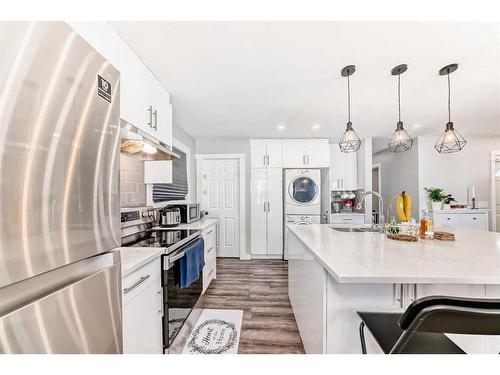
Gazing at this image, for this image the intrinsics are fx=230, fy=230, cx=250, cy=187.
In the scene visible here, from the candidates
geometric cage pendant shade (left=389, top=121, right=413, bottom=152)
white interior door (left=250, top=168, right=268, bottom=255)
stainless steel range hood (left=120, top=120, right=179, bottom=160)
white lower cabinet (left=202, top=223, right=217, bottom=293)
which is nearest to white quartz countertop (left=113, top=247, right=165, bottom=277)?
stainless steel range hood (left=120, top=120, right=179, bottom=160)

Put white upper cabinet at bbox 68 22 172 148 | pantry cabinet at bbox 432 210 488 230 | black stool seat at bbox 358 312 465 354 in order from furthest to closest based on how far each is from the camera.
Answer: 1. pantry cabinet at bbox 432 210 488 230
2. white upper cabinet at bbox 68 22 172 148
3. black stool seat at bbox 358 312 465 354

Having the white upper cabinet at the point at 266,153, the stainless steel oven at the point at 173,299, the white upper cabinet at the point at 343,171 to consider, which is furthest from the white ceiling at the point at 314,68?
the stainless steel oven at the point at 173,299

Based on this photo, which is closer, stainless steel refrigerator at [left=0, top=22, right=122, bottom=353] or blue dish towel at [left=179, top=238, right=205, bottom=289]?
stainless steel refrigerator at [left=0, top=22, right=122, bottom=353]

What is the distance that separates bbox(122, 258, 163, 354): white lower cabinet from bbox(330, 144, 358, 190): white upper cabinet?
13.0 ft

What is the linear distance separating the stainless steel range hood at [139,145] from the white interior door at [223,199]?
7.58 ft

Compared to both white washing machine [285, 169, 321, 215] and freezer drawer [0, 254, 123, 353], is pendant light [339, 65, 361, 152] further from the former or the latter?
freezer drawer [0, 254, 123, 353]

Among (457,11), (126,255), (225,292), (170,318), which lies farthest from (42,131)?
(225,292)

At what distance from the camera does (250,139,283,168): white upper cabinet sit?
4344 millimetres

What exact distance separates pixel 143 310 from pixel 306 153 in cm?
373

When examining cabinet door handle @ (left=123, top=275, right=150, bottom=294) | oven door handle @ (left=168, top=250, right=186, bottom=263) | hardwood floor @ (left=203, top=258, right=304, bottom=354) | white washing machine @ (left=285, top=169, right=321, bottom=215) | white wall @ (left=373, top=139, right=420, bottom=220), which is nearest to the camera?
cabinet door handle @ (left=123, top=275, right=150, bottom=294)

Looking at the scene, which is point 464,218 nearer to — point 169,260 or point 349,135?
point 349,135

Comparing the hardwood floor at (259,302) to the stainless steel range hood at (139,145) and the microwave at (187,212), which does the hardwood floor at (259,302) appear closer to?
the microwave at (187,212)

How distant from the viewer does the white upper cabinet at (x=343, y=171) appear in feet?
15.2

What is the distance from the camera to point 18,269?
50 cm
